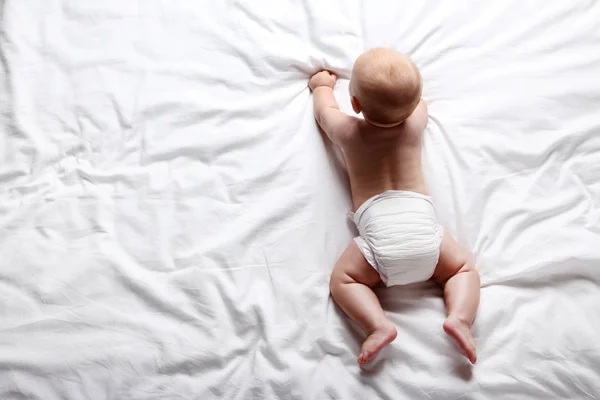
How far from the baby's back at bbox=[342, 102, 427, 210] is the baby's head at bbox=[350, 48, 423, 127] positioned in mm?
53

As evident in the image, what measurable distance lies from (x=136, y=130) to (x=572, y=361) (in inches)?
33.9

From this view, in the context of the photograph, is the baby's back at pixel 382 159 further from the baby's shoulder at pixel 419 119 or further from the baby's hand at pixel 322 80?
the baby's hand at pixel 322 80

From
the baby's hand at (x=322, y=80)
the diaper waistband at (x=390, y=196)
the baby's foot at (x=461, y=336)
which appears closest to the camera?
→ the baby's foot at (x=461, y=336)

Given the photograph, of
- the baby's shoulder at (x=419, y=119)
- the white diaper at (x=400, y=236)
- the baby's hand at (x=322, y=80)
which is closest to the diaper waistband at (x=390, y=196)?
the white diaper at (x=400, y=236)

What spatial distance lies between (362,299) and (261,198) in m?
0.26

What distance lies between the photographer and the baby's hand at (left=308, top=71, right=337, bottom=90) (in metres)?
1.10

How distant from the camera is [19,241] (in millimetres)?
974

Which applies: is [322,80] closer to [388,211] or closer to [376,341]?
[388,211]

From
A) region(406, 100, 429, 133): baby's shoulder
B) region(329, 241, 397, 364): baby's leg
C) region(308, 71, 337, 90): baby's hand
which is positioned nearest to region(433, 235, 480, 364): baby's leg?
region(329, 241, 397, 364): baby's leg

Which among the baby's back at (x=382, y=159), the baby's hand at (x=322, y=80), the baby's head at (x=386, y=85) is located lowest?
the baby's back at (x=382, y=159)

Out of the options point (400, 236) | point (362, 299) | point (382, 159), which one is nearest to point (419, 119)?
point (382, 159)

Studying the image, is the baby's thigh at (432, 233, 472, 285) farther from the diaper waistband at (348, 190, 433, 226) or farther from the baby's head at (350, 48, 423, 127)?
the baby's head at (350, 48, 423, 127)

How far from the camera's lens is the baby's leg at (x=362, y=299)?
891 mm

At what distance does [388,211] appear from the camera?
38.5 inches
